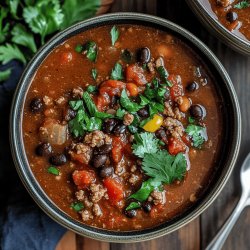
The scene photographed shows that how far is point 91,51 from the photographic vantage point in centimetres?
293

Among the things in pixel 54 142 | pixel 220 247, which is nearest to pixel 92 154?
pixel 54 142

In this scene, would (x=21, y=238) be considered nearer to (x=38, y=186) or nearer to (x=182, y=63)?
(x=38, y=186)

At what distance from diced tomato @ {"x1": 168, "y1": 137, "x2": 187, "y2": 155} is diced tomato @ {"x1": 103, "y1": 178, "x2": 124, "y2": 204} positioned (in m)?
0.32

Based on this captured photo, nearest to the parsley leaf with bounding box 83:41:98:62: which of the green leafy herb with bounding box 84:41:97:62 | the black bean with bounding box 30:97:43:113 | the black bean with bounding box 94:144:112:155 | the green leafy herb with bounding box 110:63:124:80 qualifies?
the green leafy herb with bounding box 84:41:97:62

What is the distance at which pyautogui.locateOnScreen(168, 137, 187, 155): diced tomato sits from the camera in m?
2.93

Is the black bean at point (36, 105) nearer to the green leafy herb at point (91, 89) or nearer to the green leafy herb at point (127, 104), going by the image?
the green leafy herb at point (91, 89)

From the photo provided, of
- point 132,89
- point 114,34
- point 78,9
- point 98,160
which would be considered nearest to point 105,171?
point 98,160

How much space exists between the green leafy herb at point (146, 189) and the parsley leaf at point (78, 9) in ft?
3.37

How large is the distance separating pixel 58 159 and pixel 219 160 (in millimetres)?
865

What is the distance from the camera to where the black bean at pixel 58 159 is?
2.86 meters

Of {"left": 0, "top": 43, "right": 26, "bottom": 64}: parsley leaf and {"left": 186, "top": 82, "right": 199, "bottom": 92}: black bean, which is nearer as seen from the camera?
{"left": 186, "top": 82, "right": 199, "bottom": 92}: black bean

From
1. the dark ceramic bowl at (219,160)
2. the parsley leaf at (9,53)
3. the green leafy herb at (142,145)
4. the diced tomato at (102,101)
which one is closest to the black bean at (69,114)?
the diced tomato at (102,101)

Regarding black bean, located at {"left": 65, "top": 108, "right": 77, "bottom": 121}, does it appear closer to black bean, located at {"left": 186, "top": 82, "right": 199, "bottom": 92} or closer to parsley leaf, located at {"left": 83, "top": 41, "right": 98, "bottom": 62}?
parsley leaf, located at {"left": 83, "top": 41, "right": 98, "bottom": 62}

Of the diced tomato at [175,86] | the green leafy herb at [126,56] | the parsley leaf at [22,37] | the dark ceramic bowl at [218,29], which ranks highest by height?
the dark ceramic bowl at [218,29]
